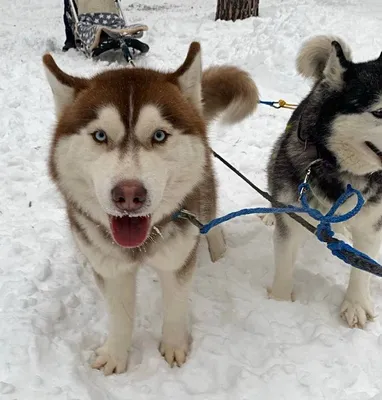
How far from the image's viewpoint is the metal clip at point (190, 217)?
2.06 metres

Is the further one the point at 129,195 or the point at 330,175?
the point at 330,175

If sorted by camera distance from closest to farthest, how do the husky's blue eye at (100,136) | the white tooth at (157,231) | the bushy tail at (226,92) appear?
the husky's blue eye at (100,136), the white tooth at (157,231), the bushy tail at (226,92)

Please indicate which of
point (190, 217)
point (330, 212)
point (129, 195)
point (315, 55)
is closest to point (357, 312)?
point (330, 212)

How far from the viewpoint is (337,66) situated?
7.00ft

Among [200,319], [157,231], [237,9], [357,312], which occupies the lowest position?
[237,9]

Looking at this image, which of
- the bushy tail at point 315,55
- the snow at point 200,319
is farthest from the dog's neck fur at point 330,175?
the snow at point 200,319

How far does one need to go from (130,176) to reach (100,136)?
0.78 ft

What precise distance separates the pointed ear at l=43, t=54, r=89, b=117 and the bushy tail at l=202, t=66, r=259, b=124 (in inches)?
40.5

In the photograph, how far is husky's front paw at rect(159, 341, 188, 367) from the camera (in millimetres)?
2332

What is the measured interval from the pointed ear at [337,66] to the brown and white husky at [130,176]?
631mm

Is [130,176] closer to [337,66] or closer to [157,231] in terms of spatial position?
[157,231]

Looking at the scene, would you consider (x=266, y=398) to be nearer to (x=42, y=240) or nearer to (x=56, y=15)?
(x=42, y=240)

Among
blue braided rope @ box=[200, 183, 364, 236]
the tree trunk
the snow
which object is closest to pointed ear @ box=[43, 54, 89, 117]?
the snow

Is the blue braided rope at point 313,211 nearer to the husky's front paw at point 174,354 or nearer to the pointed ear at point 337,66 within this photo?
the pointed ear at point 337,66
